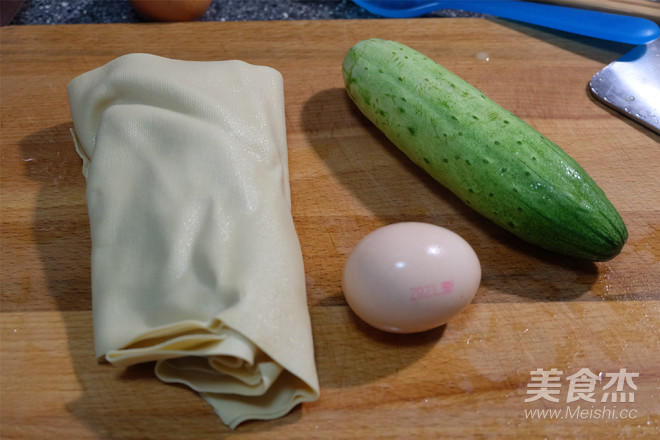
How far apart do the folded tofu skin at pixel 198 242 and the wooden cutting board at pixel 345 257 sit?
9 cm

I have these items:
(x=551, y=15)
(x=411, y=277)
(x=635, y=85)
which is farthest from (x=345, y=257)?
(x=551, y=15)

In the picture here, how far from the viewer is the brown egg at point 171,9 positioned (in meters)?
1.96

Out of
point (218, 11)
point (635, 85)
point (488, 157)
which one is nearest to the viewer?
point (488, 157)

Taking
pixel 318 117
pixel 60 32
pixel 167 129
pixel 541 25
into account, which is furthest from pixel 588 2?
pixel 60 32

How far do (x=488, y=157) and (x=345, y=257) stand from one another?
411 millimetres

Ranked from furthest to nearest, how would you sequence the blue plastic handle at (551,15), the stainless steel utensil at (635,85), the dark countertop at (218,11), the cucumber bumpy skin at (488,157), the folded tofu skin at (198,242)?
the dark countertop at (218,11) → the blue plastic handle at (551,15) → the stainless steel utensil at (635,85) → the cucumber bumpy skin at (488,157) → the folded tofu skin at (198,242)

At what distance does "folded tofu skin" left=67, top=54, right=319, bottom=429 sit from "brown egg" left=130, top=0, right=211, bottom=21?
50cm

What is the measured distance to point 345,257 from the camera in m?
1.43

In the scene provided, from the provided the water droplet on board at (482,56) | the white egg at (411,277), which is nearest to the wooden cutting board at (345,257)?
the water droplet on board at (482,56)

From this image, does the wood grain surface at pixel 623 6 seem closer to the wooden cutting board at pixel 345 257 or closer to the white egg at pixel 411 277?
the wooden cutting board at pixel 345 257

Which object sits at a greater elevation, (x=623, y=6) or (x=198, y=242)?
(x=623, y=6)

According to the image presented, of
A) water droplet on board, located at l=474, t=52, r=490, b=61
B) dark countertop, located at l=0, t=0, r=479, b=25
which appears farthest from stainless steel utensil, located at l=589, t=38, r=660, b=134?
dark countertop, located at l=0, t=0, r=479, b=25

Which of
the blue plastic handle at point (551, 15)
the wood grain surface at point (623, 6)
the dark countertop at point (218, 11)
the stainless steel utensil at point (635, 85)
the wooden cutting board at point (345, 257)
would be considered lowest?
the wooden cutting board at point (345, 257)

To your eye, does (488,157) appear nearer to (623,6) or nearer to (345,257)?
(345,257)
